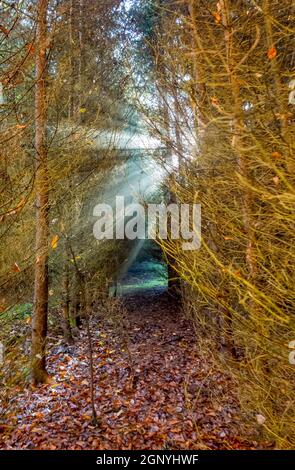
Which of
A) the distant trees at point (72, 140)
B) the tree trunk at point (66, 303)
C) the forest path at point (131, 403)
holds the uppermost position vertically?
the distant trees at point (72, 140)

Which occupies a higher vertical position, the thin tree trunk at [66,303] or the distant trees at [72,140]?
the distant trees at [72,140]

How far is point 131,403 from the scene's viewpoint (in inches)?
207

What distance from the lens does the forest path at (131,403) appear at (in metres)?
4.36

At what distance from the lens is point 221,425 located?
450 centimetres

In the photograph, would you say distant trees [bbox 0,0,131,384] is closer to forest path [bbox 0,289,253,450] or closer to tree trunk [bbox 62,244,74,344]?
tree trunk [bbox 62,244,74,344]

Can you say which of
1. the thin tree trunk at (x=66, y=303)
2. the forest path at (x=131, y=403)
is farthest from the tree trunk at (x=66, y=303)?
the forest path at (x=131, y=403)

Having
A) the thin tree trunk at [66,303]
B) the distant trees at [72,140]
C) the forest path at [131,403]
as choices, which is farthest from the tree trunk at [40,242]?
the thin tree trunk at [66,303]

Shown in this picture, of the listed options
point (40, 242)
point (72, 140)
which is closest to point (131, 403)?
point (40, 242)

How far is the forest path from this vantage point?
436 cm

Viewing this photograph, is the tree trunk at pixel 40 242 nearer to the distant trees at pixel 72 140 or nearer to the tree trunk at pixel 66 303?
the distant trees at pixel 72 140

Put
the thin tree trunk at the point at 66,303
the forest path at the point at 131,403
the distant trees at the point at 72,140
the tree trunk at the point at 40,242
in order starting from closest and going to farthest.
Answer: the forest path at the point at 131,403
the tree trunk at the point at 40,242
the distant trees at the point at 72,140
the thin tree trunk at the point at 66,303

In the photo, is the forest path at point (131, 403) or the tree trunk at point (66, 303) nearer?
the forest path at point (131, 403)

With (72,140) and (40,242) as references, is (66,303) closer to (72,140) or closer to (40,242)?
(40,242)

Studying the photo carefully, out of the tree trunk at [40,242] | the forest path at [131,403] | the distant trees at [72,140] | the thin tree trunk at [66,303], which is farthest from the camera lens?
the thin tree trunk at [66,303]
